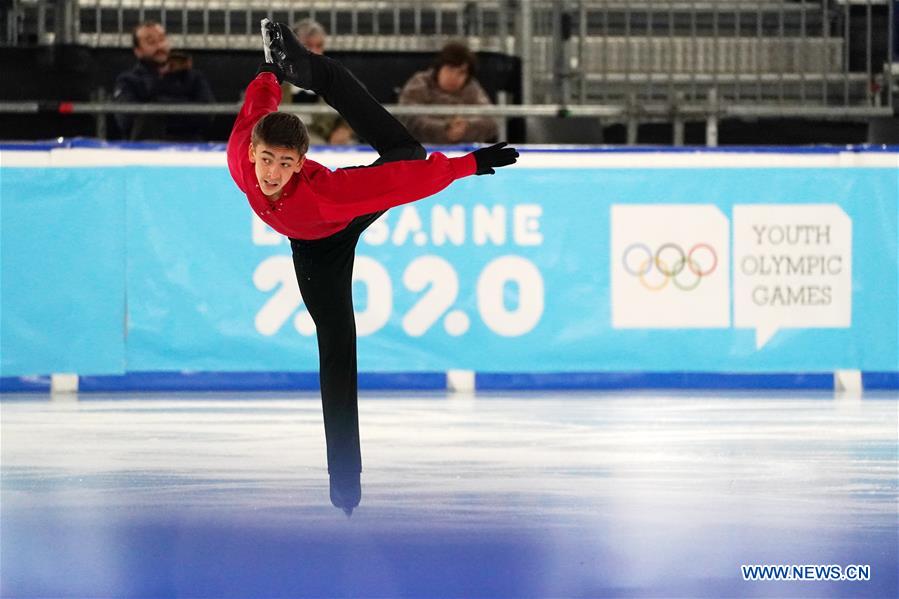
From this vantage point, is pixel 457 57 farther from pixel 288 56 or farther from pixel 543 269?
pixel 288 56

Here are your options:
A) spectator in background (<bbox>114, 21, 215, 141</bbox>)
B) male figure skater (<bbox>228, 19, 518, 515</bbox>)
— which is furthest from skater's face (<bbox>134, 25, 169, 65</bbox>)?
male figure skater (<bbox>228, 19, 518, 515</bbox>)

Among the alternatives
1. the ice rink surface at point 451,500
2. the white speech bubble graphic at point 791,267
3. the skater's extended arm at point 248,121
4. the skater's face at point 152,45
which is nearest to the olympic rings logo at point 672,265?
the white speech bubble graphic at point 791,267

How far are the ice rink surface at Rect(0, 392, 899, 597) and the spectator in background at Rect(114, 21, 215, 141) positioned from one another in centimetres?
245

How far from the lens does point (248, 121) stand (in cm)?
589

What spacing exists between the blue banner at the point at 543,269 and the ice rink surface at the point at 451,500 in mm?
936

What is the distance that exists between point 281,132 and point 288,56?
2.68 ft

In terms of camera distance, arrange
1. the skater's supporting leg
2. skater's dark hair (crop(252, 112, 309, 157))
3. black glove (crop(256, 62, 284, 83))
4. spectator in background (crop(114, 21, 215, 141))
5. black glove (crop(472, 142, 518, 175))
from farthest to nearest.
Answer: spectator in background (crop(114, 21, 215, 141)) → black glove (crop(256, 62, 284, 83)) → the skater's supporting leg → black glove (crop(472, 142, 518, 175)) → skater's dark hair (crop(252, 112, 309, 157))

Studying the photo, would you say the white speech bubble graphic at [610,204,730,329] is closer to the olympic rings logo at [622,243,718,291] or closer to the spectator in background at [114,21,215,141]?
Result: the olympic rings logo at [622,243,718,291]

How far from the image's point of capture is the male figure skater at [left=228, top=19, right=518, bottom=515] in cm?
550

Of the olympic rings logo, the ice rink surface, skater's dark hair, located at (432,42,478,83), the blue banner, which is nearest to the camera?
the ice rink surface

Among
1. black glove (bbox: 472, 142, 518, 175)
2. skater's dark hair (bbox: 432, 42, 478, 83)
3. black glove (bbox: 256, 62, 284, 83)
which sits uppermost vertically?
skater's dark hair (bbox: 432, 42, 478, 83)

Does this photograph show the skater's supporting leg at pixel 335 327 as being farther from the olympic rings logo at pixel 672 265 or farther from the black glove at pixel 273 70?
the olympic rings logo at pixel 672 265

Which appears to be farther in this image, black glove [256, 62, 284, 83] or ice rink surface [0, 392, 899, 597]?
black glove [256, 62, 284, 83]

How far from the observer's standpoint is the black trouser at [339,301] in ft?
19.0
